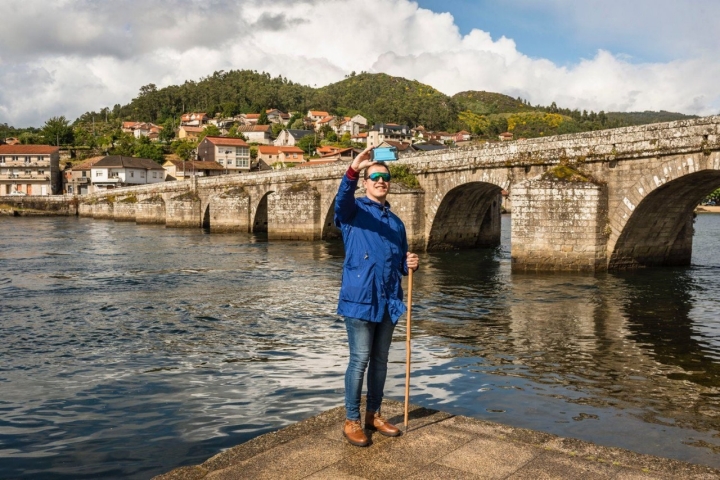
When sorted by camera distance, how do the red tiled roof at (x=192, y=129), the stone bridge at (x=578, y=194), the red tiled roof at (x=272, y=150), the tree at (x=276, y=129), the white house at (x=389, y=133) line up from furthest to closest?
1. the tree at (x=276, y=129)
2. the red tiled roof at (x=192, y=129)
3. the white house at (x=389, y=133)
4. the red tiled roof at (x=272, y=150)
5. the stone bridge at (x=578, y=194)

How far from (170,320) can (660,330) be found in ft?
34.9

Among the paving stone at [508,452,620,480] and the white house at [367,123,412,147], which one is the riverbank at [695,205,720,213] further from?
the paving stone at [508,452,620,480]

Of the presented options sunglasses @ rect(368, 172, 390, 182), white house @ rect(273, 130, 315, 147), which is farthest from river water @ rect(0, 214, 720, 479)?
white house @ rect(273, 130, 315, 147)

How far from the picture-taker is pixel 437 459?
5.25 meters

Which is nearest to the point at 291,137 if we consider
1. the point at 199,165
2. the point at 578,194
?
the point at 199,165

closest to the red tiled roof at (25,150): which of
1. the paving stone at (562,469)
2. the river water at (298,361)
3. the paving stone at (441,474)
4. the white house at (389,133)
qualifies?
the white house at (389,133)

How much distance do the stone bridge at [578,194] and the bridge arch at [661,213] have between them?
4 cm

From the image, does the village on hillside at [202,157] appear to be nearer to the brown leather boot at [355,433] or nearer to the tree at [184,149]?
the tree at [184,149]

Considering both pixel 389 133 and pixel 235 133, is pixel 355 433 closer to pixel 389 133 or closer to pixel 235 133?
pixel 389 133

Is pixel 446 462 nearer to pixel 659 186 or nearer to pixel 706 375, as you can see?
pixel 706 375

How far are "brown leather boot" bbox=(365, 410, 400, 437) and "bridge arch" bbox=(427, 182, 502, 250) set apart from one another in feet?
78.7

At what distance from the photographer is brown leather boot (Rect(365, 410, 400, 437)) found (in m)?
5.82

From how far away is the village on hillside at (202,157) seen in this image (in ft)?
331

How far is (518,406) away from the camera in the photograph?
8383 millimetres
